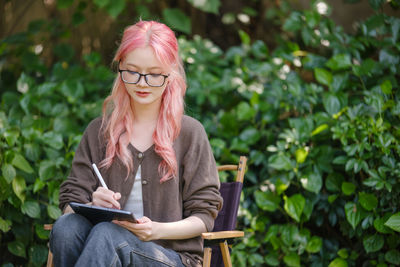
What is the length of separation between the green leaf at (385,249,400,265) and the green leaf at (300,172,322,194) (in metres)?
0.56

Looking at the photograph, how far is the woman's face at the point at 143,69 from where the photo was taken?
2.30 m

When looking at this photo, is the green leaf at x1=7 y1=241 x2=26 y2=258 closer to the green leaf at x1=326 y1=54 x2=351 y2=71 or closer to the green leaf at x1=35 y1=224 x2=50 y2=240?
the green leaf at x1=35 y1=224 x2=50 y2=240

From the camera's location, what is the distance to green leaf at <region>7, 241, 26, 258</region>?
3168 millimetres

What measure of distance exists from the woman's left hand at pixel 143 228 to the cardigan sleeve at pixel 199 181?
0.26m

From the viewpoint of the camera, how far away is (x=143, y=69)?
2311 millimetres

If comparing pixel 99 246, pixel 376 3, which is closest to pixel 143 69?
pixel 99 246

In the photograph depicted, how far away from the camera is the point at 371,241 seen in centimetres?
313

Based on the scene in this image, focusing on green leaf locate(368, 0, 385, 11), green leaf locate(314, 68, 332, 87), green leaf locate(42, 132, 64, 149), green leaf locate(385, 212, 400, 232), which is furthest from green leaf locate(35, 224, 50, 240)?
green leaf locate(368, 0, 385, 11)

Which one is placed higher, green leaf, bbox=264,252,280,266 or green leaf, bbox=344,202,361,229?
green leaf, bbox=344,202,361,229

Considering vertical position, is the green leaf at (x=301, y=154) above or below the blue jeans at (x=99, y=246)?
below

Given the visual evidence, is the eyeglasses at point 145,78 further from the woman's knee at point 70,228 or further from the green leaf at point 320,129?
the green leaf at point 320,129

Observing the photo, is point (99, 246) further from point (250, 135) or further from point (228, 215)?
point (250, 135)

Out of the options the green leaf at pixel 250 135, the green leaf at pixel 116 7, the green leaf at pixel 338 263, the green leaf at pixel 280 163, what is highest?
the green leaf at pixel 116 7

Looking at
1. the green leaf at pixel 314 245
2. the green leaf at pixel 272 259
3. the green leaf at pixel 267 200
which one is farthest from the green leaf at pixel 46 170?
the green leaf at pixel 314 245
